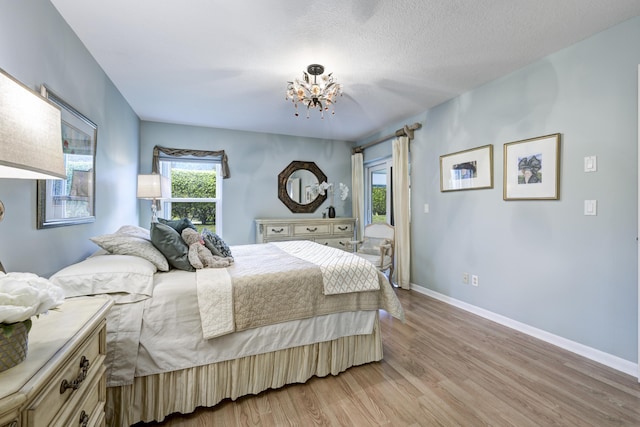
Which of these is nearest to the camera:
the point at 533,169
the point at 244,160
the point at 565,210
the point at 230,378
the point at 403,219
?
the point at 230,378

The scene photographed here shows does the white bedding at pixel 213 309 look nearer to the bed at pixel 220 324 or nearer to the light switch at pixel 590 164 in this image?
the bed at pixel 220 324

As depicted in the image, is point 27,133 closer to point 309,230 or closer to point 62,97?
point 62,97

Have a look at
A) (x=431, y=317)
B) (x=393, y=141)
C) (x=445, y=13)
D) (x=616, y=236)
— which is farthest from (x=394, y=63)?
(x=431, y=317)

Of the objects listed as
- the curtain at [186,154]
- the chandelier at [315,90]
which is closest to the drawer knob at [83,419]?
the chandelier at [315,90]

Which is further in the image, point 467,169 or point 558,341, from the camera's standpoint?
point 467,169

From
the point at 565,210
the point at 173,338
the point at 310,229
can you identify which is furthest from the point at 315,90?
the point at 310,229

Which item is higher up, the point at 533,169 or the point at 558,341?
the point at 533,169

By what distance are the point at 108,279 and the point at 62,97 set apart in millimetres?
1297

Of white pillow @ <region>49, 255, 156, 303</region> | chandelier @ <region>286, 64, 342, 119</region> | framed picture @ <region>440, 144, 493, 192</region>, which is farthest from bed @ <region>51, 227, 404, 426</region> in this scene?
framed picture @ <region>440, 144, 493, 192</region>

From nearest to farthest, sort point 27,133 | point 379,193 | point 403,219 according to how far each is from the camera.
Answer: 1. point 27,133
2. point 403,219
3. point 379,193

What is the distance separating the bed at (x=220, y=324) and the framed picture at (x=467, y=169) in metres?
1.79

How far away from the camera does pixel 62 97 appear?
1.81m

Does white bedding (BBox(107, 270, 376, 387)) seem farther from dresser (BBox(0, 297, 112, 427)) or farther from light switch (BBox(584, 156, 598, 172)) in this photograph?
light switch (BBox(584, 156, 598, 172))

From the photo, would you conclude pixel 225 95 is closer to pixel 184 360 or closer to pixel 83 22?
pixel 83 22
